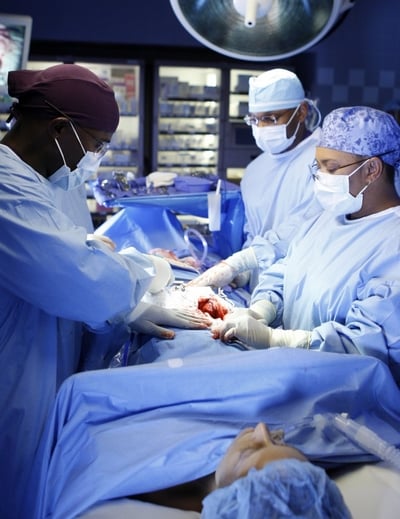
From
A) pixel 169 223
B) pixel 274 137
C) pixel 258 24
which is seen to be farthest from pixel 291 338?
pixel 169 223

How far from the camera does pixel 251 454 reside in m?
0.85

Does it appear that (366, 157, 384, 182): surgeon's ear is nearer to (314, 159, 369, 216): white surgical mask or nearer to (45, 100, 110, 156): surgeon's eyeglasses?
(314, 159, 369, 216): white surgical mask

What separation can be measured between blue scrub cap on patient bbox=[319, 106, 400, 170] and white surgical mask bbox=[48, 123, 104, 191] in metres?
0.69

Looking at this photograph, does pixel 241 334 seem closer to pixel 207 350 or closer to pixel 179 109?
pixel 207 350

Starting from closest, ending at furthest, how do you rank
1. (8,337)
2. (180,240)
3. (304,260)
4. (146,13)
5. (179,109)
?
(8,337) < (304,260) < (180,240) < (146,13) < (179,109)

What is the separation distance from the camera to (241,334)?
5.07 ft

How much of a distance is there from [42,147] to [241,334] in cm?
75

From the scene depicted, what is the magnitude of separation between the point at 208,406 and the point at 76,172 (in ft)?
2.54

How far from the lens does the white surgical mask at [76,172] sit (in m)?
1.50

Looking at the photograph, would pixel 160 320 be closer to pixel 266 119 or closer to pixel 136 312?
pixel 136 312

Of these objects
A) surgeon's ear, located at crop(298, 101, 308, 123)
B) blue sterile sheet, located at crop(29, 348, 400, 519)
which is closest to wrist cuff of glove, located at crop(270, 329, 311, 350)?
blue sterile sheet, located at crop(29, 348, 400, 519)

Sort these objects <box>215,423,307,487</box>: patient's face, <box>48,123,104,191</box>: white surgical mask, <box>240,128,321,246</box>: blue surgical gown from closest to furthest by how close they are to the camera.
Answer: <box>215,423,307,487</box>: patient's face, <box>48,123,104,191</box>: white surgical mask, <box>240,128,321,246</box>: blue surgical gown

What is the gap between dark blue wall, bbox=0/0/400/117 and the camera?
5363mm

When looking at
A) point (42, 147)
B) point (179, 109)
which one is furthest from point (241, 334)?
point (179, 109)
